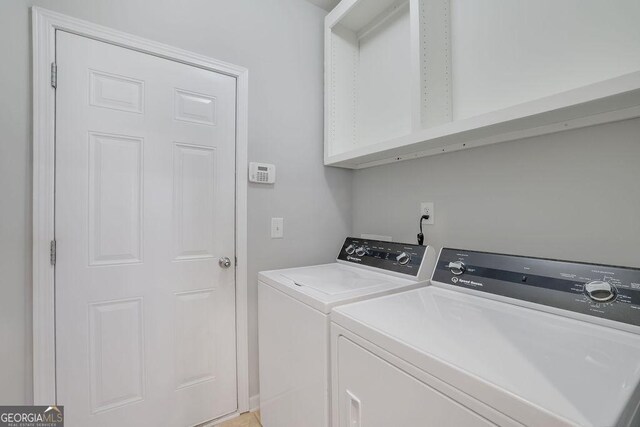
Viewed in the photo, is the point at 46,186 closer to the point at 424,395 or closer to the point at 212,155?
the point at 212,155

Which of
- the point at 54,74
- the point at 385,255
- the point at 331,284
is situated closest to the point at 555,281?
Answer: the point at 385,255

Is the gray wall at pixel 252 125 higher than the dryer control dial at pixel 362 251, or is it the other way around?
the gray wall at pixel 252 125

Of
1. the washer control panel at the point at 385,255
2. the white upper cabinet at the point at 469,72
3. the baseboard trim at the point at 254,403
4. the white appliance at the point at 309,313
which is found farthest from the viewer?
the baseboard trim at the point at 254,403

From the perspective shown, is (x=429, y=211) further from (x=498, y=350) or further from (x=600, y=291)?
(x=498, y=350)

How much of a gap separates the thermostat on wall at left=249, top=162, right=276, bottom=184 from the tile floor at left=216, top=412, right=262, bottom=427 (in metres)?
1.40

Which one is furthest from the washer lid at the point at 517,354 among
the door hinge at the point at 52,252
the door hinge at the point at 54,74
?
the door hinge at the point at 54,74

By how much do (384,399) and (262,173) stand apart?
51.8 inches

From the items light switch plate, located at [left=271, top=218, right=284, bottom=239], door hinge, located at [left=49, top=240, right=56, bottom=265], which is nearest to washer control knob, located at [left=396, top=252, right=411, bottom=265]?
light switch plate, located at [left=271, top=218, right=284, bottom=239]

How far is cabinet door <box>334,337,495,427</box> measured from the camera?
24.5 inches

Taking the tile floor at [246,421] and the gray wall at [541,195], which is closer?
the gray wall at [541,195]

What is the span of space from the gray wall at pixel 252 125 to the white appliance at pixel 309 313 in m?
0.28

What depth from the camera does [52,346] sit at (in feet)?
3.91

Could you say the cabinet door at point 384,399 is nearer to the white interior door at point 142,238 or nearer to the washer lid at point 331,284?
the washer lid at point 331,284

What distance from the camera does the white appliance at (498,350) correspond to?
1.71 feet
